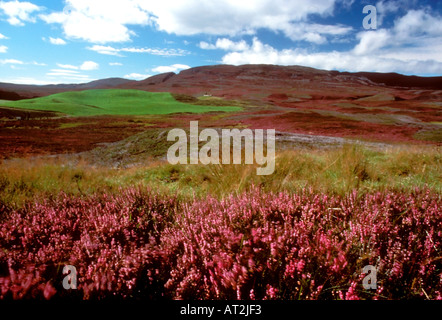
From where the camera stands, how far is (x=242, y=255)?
5.53ft

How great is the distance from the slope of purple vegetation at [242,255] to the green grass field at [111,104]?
3313 centimetres

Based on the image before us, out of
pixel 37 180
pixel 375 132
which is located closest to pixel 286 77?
pixel 375 132

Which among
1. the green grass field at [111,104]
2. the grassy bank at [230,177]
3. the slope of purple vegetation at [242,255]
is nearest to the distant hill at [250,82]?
the green grass field at [111,104]

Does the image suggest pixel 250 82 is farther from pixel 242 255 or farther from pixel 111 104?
pixel 242 255

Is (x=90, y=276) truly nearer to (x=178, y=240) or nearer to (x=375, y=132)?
(x=178, y=240)

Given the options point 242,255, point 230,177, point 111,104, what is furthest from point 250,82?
point 242,255

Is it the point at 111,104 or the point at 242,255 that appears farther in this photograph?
the point at 111,104

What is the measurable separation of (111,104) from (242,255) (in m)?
45.0

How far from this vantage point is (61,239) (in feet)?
6.84

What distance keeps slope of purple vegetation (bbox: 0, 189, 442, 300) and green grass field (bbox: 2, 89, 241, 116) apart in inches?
1305

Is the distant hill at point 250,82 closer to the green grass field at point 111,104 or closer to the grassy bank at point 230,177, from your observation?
the green grass field at point 111,104

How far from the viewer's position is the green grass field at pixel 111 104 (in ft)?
113
